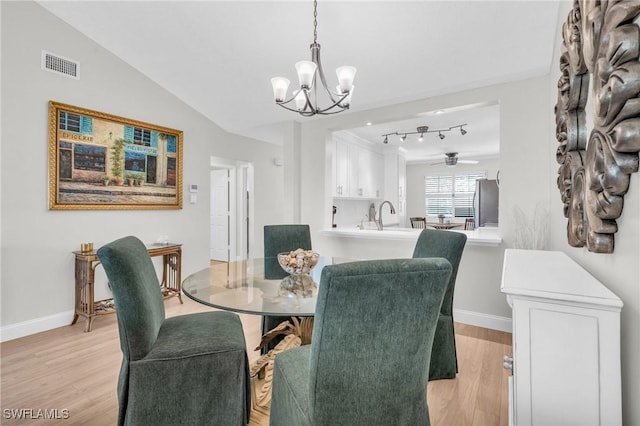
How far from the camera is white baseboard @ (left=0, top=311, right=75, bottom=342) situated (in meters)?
2.82

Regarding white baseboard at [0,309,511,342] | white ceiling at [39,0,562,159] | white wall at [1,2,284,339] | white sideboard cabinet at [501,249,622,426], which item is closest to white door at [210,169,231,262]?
white wall at [1,2,284,339]

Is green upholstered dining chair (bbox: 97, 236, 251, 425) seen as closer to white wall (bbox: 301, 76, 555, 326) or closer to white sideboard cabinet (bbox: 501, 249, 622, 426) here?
white sideboard cabinet (bbox: 501, 249, 622, 426)

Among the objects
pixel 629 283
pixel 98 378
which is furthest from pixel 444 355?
pixel 98 378

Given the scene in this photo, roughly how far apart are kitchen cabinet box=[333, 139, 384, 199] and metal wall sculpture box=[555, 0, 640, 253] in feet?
11.7

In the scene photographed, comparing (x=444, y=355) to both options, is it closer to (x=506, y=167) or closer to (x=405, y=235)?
(x=405, y=235)

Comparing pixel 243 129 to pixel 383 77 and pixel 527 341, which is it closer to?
pixel 383 77

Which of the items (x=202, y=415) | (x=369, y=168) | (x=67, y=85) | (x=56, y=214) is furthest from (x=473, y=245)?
(x=67, y=85)

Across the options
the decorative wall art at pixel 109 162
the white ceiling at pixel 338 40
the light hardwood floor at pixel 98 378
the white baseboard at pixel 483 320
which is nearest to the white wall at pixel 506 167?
the white baseboard at pixel 483 320

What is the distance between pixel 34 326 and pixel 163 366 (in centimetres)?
251

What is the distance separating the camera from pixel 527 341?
1021mm

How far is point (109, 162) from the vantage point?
11.5 feet

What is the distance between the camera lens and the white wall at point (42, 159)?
9.30ft

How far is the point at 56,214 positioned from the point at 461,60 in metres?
4.11

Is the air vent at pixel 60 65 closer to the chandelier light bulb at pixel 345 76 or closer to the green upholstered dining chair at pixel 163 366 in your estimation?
the green upholstered dining chair at pixel 163 366
